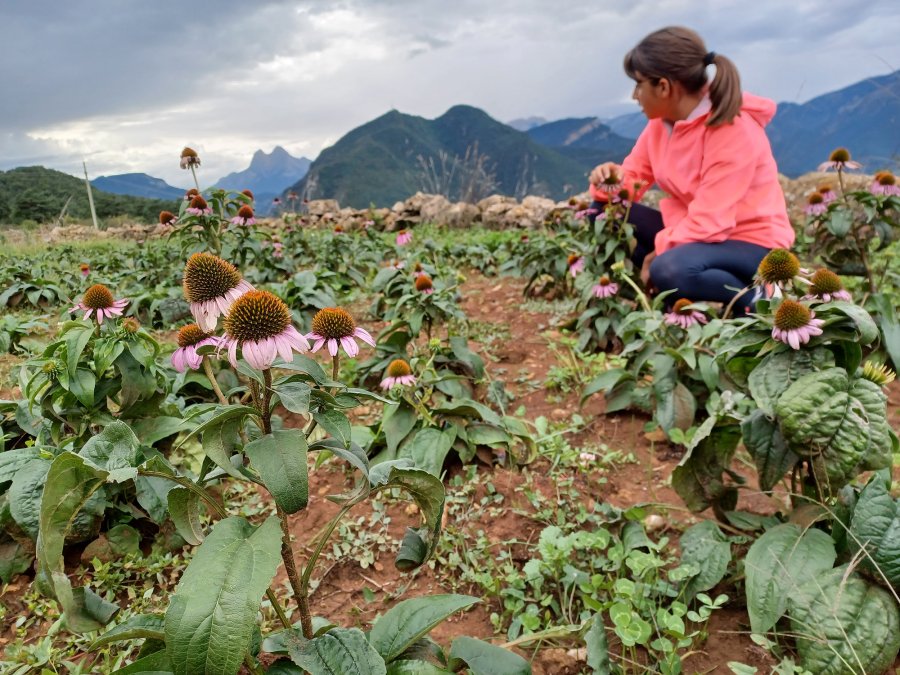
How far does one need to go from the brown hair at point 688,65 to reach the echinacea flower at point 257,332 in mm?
2689

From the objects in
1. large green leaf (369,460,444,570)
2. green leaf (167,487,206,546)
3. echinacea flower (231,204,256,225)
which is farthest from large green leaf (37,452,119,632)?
echinacea flower (231,204,256,225)

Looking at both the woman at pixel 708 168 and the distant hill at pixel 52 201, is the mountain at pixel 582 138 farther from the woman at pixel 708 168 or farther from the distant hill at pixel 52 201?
the woman at pixel 708 168

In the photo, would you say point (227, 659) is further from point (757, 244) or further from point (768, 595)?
point (757, 244)

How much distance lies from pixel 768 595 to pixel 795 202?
7.18 metres

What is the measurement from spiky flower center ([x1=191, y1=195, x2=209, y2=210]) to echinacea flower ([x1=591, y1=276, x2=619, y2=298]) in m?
2.05

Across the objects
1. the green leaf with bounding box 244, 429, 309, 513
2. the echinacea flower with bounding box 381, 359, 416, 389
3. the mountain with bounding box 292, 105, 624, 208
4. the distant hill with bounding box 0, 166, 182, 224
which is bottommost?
the echinacea flower with bounding box 381, 359, 416, 389

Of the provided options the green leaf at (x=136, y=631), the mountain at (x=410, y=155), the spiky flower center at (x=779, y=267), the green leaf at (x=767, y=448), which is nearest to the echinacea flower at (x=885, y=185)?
the spiky flower center at (x=779, y=267)

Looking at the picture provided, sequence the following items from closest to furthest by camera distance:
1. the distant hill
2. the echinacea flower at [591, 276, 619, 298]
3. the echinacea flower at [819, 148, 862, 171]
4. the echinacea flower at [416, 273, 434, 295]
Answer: the echinacea flower at [416, 273, 434, 295] < the echinacea flower at [591, 276, 619, 298] < the echinacea flower at [819, 148, 862, 171] < the distant hill

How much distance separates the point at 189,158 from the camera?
343cm

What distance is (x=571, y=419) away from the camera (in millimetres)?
2387

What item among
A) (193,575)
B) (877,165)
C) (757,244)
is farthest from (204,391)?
(877,165)

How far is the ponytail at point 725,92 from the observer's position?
9.16 feet

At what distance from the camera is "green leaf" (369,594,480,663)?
102 cm

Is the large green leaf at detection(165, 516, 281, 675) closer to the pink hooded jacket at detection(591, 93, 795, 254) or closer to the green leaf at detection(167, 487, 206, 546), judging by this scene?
the green leaf at detection(167, 487, 206, 546)
